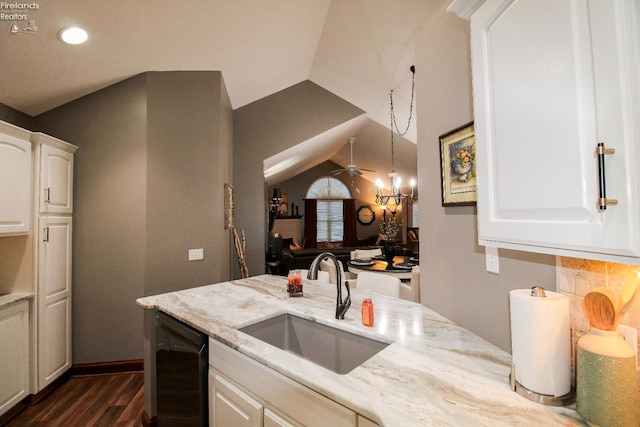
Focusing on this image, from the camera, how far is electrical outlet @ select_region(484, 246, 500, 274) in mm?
1171

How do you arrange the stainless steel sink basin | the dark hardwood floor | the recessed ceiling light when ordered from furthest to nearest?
the dark hardwood floor, the recessed ceiling light, the stainless steel sink basin

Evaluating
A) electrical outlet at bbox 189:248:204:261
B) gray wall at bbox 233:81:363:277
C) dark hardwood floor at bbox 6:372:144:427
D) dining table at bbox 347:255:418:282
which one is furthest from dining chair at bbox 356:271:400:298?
gray wall at bbox 233:81:363:277

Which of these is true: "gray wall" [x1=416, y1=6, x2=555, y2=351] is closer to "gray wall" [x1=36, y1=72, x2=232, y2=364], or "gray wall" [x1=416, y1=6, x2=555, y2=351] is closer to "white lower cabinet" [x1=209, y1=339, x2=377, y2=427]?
"white lower cabinet" [x1=209, y1=339, x2=377, y2=427]

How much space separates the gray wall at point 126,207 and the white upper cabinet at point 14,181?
499 millimetres

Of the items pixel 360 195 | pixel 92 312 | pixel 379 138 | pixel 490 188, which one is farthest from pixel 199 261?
pixel 360 195

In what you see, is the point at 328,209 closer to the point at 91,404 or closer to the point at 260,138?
the point at 260,138

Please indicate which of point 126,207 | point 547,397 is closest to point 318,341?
point 547,397

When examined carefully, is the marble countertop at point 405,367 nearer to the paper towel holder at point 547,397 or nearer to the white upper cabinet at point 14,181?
the paper towel holder at point 547,397

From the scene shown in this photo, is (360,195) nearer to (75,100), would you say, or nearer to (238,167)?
(238,167)

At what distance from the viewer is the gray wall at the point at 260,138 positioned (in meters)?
4.07

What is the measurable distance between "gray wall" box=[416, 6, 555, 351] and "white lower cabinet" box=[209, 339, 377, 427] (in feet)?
2.43

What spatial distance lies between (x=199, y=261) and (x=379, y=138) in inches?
186

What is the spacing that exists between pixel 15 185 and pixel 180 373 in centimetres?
195

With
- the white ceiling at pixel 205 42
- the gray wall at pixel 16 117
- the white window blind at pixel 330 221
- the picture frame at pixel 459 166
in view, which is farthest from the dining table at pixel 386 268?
the white window blind at pixel 330 221
